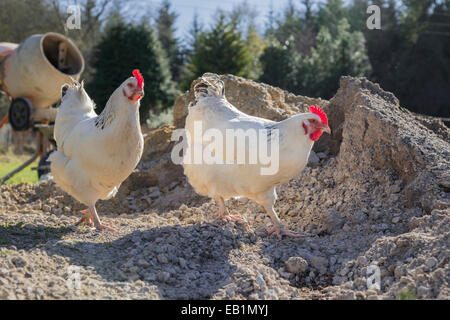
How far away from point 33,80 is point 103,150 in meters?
6.10

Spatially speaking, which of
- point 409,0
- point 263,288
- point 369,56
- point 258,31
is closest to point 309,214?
point 263,288

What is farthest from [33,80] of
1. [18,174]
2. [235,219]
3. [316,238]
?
[316,238]

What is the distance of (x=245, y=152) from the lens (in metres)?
4.40

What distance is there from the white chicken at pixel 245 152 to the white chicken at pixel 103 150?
701mm

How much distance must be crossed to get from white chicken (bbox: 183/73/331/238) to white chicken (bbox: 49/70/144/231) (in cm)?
70

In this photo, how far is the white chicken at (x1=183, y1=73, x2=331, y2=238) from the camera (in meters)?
4.30

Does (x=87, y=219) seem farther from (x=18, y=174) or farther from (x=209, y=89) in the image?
(x=18, y=174)

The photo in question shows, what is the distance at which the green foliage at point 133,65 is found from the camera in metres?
18.4

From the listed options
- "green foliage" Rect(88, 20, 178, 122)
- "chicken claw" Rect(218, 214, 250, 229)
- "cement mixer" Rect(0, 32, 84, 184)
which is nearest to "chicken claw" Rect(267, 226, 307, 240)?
"chicken claw" Rect(218, 214, 250, 229)

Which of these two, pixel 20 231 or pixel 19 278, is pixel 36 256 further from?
pixel 20 231

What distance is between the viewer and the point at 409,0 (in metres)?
25.0

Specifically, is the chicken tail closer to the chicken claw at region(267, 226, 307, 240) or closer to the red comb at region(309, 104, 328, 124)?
the red comb at region(309, 104, 328, 124)

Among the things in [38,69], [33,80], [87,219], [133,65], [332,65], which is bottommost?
[87,219]

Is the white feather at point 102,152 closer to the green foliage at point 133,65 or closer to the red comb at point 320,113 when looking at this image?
the red comb at point 320,113
